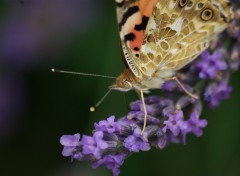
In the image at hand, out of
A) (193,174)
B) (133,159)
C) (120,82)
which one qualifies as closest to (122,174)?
(133,159)

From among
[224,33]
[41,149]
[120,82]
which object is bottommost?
[41,149]

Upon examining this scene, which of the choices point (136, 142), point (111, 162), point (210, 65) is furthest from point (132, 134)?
point (210, 65)

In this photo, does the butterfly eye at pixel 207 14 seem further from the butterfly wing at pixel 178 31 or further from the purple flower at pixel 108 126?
the purple flower at pixel 108 126

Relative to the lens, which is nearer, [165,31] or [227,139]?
[165,31]

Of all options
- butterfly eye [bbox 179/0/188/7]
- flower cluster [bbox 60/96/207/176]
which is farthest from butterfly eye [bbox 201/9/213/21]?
flower cluster [bbox 60/96/207/176]

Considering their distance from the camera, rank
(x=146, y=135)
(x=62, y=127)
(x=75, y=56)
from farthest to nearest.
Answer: (x=75, y=56) < (x=62, y=127) < (x=146, y=135)

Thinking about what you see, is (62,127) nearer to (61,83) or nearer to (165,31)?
(61,83)

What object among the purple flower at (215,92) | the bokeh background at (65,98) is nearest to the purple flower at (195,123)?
the purple flower at (215,92)
